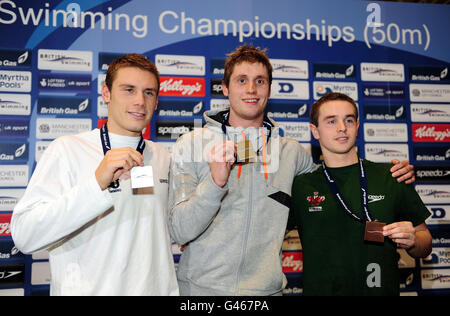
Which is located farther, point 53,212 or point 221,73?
point 221,73

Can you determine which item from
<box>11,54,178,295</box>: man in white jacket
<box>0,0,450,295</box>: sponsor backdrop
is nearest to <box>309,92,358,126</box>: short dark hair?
<box>11,54,178,295</box>: man in white jacket

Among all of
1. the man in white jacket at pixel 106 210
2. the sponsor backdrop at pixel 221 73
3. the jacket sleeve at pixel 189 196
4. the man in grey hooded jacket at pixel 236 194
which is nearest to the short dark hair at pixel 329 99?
the man in grey hooded jacket at pixel 236 194

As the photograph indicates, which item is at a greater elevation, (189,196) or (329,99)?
(329,99)

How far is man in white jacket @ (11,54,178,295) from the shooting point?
1445 mm

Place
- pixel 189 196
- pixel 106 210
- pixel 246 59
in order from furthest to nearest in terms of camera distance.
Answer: pixel 246 59 → pixel 189 196 → pixel 106 210

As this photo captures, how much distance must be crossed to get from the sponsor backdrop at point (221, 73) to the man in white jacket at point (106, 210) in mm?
1549

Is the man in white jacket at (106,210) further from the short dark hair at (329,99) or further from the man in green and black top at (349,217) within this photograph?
the short dark hair at (329,99)

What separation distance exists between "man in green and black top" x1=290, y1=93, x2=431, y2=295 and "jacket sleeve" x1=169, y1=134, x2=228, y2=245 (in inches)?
25.6

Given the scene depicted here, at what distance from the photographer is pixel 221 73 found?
137 inches

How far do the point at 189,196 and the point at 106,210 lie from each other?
485mm

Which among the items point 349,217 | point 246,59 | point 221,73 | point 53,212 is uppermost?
point 221,73

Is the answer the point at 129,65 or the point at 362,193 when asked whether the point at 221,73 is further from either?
the point at 362,193

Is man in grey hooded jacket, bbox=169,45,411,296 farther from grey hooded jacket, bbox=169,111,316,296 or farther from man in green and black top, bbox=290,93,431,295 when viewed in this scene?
man in green and black top, bbox=290,93,431,295

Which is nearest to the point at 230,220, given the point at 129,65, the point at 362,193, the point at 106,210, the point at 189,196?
the point at 189,196
